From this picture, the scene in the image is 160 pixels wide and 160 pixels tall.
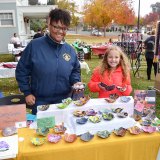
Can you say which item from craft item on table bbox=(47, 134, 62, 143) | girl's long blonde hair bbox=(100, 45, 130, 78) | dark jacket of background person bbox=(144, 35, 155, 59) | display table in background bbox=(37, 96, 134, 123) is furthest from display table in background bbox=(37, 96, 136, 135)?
dark jacket of background person bbox=(144, 35, 155, 59)

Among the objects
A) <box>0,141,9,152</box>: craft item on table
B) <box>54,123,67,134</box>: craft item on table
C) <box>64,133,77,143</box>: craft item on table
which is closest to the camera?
<box>0,141,9,152</box>: craft item on table

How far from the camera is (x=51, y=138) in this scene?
151 cm

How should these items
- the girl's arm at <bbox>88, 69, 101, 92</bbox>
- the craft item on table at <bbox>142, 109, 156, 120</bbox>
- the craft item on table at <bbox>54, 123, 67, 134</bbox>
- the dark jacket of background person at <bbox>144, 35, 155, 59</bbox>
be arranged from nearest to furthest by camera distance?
1. the craft item on table at <bbox>54, 123, 67, 134</bbox>
2. the craft item on table at <bbox>142, 109, 156, 120</bbox>
3. the girl's arm at <bbox>88, 69, 101, 92</bbox>
4. the dark jacket of background person at <bbox>144, 35, 155, 59</bbox>

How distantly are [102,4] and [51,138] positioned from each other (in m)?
31.0

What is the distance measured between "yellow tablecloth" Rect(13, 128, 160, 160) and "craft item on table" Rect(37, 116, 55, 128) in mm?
75

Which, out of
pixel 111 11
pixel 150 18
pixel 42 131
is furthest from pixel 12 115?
pixel 150 18

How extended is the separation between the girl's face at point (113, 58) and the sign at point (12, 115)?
100cm

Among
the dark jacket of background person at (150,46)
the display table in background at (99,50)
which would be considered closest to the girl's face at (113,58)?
the dark jacket of background person at (150,46)

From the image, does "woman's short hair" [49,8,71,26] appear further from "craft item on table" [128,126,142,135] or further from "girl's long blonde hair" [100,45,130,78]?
"craft item on table" [128,126,142,135]

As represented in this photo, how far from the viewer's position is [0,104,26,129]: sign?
155 cm

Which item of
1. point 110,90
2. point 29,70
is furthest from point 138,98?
point 29,70

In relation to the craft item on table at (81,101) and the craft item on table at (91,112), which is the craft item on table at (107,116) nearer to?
the craft item on table at (91,112)

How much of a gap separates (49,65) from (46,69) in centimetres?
4

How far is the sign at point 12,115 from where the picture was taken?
5.08 feet
